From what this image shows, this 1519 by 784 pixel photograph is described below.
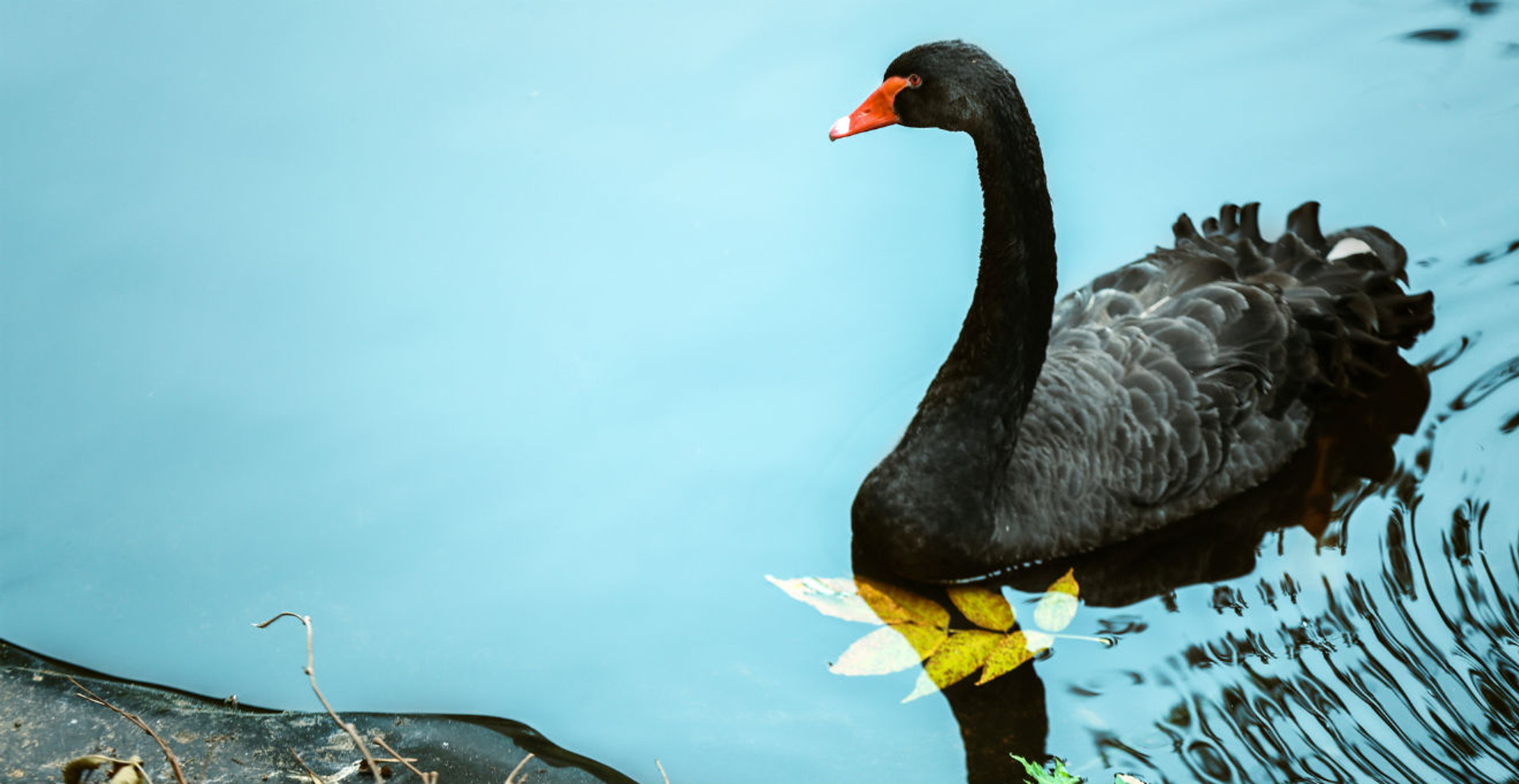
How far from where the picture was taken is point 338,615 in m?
3.75

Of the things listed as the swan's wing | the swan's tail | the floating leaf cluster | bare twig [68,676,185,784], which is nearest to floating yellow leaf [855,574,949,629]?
the floating leaf cluster

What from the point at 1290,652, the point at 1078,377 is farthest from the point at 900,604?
the point at 1290,652

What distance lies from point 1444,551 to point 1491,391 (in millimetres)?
816

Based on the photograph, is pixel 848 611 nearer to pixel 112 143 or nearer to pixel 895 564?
pixel 895 564

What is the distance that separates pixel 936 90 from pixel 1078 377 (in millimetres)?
986

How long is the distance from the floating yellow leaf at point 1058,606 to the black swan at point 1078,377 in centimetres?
9

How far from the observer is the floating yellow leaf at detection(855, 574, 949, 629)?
3.72 metres

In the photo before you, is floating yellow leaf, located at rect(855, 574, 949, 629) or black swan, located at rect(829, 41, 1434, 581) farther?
floating yellow leaf, located at rect(855, 574, 949, 629)

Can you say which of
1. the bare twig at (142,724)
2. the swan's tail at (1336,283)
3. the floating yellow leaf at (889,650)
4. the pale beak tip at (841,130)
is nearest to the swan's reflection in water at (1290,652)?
the floating yellow leaf at (889,650)

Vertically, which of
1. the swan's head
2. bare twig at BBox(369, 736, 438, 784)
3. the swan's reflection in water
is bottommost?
the swan's reflection in water

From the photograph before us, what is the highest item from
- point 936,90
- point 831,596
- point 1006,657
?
point 936,90

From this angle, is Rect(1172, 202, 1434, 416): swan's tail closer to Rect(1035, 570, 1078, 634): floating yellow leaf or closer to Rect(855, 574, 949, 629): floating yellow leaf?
Rect(1035, 570, 1078, 634): floating yellow leaf

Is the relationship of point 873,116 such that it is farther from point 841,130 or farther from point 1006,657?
point 1006,657

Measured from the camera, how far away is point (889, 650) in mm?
3621
